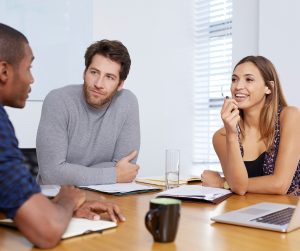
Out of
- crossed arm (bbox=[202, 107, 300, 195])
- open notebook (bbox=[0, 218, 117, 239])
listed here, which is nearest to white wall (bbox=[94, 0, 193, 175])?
crossed arm (bbox=[202, 107, 300, 195])

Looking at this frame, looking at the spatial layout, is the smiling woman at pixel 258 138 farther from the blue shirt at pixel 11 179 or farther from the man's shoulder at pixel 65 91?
the blue shirt at pixel 11 179

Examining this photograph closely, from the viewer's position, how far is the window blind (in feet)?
12.2

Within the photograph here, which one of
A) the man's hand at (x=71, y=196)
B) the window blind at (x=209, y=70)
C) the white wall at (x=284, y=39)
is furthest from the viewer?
the window blind at (x=209, y=70)

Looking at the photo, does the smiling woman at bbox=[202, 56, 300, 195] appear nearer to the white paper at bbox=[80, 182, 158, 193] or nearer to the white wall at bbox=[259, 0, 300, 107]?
the white paper at bbox=[80, 182, 158, 193]

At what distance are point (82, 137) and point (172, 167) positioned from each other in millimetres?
588

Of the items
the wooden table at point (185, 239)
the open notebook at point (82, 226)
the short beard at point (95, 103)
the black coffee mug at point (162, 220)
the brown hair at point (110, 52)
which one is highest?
the brown hair at point (110, 52)

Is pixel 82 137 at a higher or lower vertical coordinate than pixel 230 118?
lower

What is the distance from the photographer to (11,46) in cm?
105

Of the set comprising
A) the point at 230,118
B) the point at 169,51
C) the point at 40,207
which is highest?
the point at 169,51

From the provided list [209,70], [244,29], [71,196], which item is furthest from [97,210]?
[209,70]

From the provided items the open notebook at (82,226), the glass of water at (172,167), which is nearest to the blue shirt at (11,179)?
the open notebook at (82,226)

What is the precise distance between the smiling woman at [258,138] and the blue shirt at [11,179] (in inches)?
39.4

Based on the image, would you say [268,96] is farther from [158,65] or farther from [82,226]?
[158,65]

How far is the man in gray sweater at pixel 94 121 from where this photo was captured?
6.55ft
